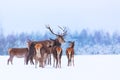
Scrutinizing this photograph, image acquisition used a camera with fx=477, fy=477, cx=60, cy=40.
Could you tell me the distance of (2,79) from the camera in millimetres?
7371

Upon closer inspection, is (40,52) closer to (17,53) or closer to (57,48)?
(57,48)

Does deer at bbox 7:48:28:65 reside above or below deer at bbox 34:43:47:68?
below

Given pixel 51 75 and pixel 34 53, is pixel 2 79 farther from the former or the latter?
pixel 34 53

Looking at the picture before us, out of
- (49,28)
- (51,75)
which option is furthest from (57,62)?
(51,75)

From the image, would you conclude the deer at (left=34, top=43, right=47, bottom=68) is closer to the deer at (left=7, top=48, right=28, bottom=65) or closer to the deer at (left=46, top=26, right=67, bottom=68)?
the deer at (left=46, top=26, right=67, bottom=68)

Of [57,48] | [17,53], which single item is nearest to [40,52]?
[57,48]

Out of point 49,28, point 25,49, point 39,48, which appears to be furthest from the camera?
point 25,49

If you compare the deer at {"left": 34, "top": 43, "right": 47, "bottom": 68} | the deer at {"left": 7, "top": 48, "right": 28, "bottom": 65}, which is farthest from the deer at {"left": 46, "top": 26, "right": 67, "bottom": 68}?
the deer at {"left": 7, "top": 48, "right": 28, "bottom": 65}

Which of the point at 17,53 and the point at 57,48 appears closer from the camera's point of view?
the point at 57,48

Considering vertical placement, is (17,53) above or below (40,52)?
below

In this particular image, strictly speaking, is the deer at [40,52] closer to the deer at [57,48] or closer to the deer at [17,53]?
the deer at [57,48]

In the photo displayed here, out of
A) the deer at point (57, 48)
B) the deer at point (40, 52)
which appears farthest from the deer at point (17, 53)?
the deer at point (40, 52)

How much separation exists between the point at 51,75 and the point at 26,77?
0.54 metres

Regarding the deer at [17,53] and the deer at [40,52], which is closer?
the deer at [40,52]
